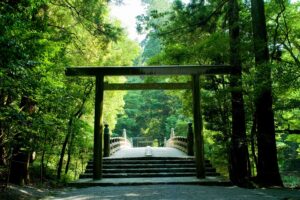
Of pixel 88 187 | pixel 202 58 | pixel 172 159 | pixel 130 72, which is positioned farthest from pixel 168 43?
pixel 88 187

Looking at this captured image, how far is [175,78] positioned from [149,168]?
4.88m

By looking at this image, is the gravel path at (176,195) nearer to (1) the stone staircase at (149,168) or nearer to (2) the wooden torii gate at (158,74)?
(2) the wooden torii gate at (158,74)

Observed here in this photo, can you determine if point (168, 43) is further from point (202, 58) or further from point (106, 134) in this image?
point (106, 134)

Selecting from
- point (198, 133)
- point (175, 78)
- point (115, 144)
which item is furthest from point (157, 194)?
point (115, 144)

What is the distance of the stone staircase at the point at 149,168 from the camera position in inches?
407

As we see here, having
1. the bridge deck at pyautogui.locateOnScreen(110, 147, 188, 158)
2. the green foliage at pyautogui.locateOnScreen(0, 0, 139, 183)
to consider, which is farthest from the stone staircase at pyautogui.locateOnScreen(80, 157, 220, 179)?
the green foliage at pyautogui.locateOnScreen(0, 0, 139, 183)

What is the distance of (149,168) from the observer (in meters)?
10.9

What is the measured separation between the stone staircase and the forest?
1.12 m

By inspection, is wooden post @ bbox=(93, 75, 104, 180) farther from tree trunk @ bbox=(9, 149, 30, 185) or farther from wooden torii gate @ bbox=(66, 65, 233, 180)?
tree trunk @ bbox=(9, 149, 30, 185)

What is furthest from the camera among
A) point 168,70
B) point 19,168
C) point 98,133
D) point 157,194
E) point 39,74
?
point 98,133

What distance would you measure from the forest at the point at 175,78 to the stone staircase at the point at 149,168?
1123 millimetres

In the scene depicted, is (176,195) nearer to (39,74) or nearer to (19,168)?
(39,74)

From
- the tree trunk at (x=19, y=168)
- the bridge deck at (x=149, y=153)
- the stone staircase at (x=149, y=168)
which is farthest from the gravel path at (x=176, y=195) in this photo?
the bridge deck at (x=149, y=153)

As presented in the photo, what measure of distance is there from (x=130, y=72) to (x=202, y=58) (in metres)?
3.00
